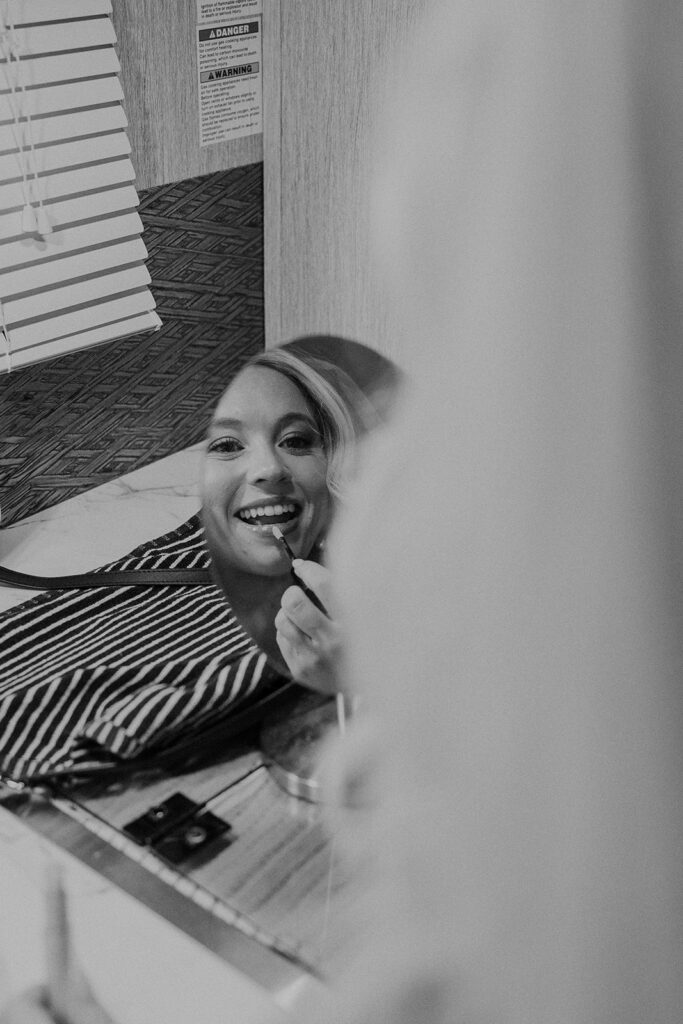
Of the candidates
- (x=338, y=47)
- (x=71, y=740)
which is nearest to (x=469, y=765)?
(x=71, y=740)

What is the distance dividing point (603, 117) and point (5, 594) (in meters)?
0.99

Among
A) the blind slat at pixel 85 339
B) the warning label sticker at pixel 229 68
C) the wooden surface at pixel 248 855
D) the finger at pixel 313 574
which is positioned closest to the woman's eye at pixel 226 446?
the finger at pixel 313 574

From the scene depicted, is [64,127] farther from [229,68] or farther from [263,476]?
[263,476]

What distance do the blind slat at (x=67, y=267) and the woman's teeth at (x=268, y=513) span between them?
1.51 feet

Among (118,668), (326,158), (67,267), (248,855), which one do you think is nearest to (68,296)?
(67,267)

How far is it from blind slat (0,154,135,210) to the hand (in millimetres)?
562

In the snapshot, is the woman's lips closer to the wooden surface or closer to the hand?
the hand

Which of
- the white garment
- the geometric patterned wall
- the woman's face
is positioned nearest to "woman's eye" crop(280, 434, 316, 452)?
the woman's face

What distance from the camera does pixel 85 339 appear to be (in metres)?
1.28

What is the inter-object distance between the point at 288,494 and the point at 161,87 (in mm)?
682

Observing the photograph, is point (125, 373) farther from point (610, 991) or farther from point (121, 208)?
point (610, 991)

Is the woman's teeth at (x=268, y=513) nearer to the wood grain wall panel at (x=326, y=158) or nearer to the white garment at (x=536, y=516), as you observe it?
the wood grain wall panel at (x=326, y=158)

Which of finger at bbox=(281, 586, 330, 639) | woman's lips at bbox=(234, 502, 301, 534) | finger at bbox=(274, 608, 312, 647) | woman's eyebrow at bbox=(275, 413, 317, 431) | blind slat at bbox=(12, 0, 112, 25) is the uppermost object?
blind slat at bbox=(12, 0, 112, 25)

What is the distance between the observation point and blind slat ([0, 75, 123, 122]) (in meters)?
1.14
